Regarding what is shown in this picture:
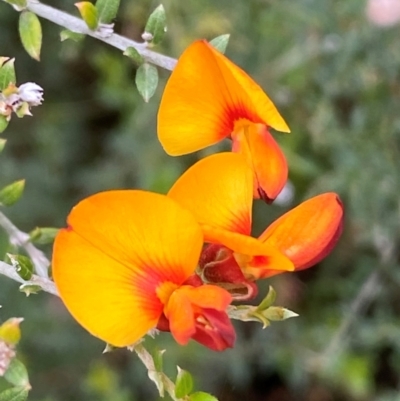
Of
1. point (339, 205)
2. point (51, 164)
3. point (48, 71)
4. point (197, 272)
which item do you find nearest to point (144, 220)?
point (197, 272)

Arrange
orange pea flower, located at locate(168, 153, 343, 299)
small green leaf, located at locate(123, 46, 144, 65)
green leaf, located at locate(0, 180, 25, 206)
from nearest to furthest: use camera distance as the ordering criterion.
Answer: orange pea flower, located at locate(168, 153, 343, 299)
small green leaf, located at locate(123, 46, 144, 65)
green leaf, located at locate(0, 180, 25, 206)

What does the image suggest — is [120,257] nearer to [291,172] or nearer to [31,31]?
[31,31]

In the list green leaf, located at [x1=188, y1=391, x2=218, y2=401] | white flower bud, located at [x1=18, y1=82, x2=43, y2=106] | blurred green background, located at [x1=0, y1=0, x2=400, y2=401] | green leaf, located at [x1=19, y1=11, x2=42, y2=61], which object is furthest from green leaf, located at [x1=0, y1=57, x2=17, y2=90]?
blurred green background, located at [x1=0, y1=0, x2=400, y2=401]

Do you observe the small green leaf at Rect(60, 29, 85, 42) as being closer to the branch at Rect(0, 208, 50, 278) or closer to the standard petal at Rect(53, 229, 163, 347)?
the branch at Rect(0, 208, 50, 278)

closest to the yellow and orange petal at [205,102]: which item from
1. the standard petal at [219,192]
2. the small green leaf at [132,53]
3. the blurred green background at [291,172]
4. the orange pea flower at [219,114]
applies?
the orange pea flower at [219,114]

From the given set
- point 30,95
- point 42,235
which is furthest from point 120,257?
point 42,235

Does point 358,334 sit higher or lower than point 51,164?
lower

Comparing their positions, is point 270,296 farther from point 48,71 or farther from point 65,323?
point 48,71

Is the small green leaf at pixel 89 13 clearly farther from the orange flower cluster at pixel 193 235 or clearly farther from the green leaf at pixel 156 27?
the orange flower cluster at pixel 193 235
